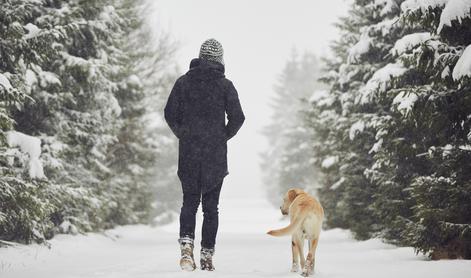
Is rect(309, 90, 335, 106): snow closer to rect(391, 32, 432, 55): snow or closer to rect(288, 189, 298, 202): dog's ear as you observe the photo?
rect(391, 32, 432, 55): snow

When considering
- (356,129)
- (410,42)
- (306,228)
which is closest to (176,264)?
(306,228)

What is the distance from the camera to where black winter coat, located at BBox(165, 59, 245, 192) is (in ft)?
17.5

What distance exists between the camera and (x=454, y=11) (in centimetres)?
521

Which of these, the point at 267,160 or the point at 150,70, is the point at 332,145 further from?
the point at 267,160

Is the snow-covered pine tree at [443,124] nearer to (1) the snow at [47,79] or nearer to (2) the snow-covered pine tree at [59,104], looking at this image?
(2) the snow-covered pine tree at [59,104]

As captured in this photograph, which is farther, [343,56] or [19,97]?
[343,56]

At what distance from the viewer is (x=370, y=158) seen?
36.4 feet

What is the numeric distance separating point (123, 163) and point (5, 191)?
9376 mm

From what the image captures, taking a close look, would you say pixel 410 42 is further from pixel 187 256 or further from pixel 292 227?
→ pixel 187 256

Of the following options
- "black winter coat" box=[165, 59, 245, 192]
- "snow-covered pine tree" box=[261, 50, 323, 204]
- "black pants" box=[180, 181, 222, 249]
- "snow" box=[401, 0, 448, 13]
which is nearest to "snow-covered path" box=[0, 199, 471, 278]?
"black pants" box=[180, 181, 222, 249]

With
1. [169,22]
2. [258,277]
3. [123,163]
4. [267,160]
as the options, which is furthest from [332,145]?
[267,160]

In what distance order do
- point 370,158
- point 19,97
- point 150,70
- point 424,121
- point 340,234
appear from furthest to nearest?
1. point 150,70
2. point 340,234
3. point 370,158
4. point 424,121
5. point 19,97

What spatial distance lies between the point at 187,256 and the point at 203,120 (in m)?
1.54

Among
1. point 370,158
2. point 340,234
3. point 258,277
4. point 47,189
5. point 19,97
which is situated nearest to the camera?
point 258,277
